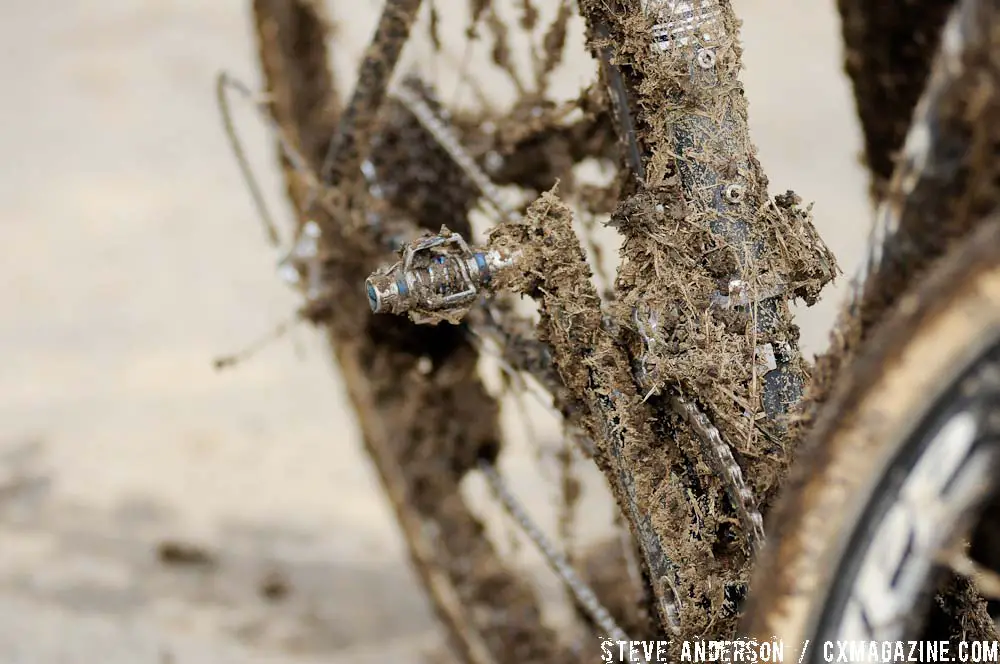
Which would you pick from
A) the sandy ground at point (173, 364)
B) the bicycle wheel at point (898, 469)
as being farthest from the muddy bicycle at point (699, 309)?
the sandy ground at point (173, 364)

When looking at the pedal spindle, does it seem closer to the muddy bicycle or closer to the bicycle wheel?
the muddy bicycle

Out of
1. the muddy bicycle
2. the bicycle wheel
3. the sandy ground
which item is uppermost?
the sandy ground

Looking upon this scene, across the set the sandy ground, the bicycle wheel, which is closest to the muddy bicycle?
the bicycle wheel

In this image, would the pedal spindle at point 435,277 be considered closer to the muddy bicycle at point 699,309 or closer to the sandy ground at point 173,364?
the muddy bicycle at point 699,309

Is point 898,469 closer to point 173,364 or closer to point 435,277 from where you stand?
point 435,277

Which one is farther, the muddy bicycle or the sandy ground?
the sandy ground

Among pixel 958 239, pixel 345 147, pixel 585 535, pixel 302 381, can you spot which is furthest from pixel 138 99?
pixel 958 239

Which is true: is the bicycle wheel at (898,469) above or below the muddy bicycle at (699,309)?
below
